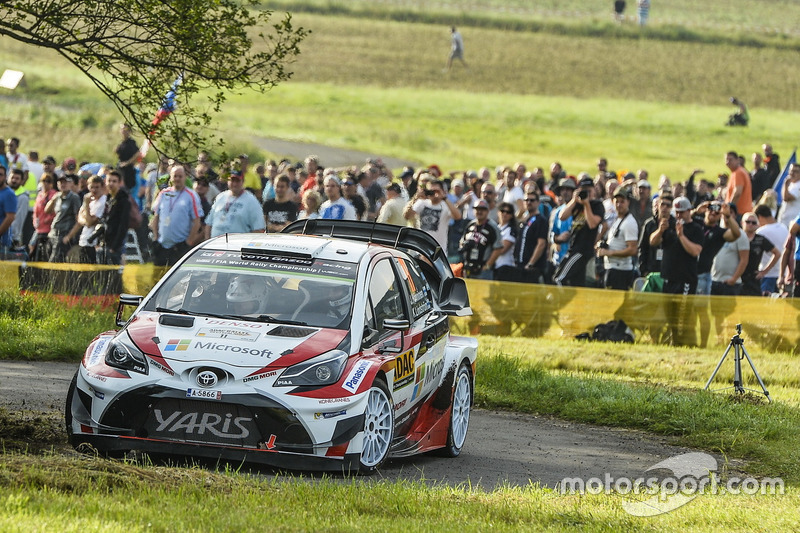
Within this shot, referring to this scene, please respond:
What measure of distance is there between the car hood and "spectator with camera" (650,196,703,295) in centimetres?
956

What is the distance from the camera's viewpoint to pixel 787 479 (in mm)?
10125

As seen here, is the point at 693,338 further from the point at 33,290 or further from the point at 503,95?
the point at 503,95

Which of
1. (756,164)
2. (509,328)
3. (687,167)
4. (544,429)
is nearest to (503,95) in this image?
(687,167)

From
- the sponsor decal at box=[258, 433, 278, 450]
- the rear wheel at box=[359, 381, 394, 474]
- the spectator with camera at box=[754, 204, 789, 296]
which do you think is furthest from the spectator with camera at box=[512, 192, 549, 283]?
the sponsor decal at box=[258, 433, 278, 450]

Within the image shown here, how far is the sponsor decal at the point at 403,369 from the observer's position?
9.23m

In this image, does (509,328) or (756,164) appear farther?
(756,164)

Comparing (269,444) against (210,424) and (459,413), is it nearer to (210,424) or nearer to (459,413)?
(210,424)

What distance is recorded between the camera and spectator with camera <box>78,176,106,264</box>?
18828 millimetres

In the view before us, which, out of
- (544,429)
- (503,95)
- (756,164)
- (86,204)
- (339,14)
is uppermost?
(339,14)

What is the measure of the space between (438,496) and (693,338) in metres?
10.6

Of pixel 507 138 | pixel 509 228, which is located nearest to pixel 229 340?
pixel 509 228

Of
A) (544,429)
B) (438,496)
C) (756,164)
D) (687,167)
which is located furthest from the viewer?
(687,167)

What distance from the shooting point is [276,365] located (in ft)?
27.4

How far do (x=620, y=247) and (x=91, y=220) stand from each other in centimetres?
788
